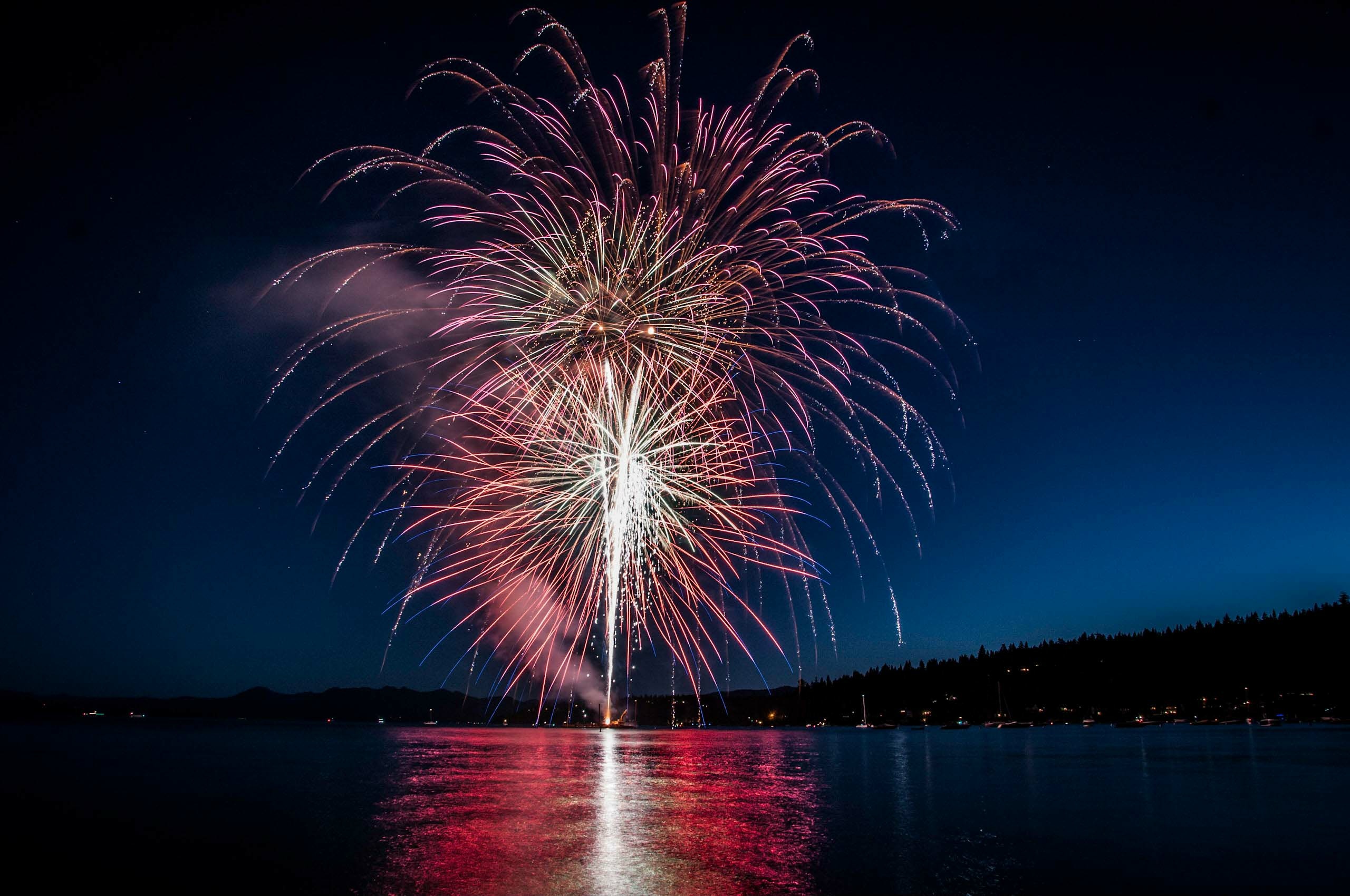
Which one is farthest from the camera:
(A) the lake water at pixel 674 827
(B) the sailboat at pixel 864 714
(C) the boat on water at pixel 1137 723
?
(B) the sailboat at pixel 864 714

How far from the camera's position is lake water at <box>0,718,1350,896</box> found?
40.7 feet

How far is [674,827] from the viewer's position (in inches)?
664

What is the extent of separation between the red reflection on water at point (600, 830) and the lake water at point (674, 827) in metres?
0.08

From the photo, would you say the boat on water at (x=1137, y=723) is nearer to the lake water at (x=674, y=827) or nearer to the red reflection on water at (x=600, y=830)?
the lake water at (x=674, y=827)

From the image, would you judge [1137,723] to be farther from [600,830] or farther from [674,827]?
[600,830]

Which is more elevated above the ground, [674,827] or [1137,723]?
[674,827]

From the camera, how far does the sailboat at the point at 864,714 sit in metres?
162

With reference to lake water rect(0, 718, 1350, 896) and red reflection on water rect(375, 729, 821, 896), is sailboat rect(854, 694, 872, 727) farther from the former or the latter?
red reflection on water rect(375, 729, 821, 896)

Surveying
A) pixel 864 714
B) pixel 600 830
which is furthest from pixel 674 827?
pixel 864 714

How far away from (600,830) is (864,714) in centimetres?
16105

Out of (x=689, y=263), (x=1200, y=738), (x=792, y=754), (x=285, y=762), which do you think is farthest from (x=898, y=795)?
(x=1200, y=738)

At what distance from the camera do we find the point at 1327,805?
2261cm

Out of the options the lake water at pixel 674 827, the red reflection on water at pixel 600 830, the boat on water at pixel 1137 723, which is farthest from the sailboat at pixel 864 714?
the red reflection on water at pixel 600 830

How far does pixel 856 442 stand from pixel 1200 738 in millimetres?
74855
